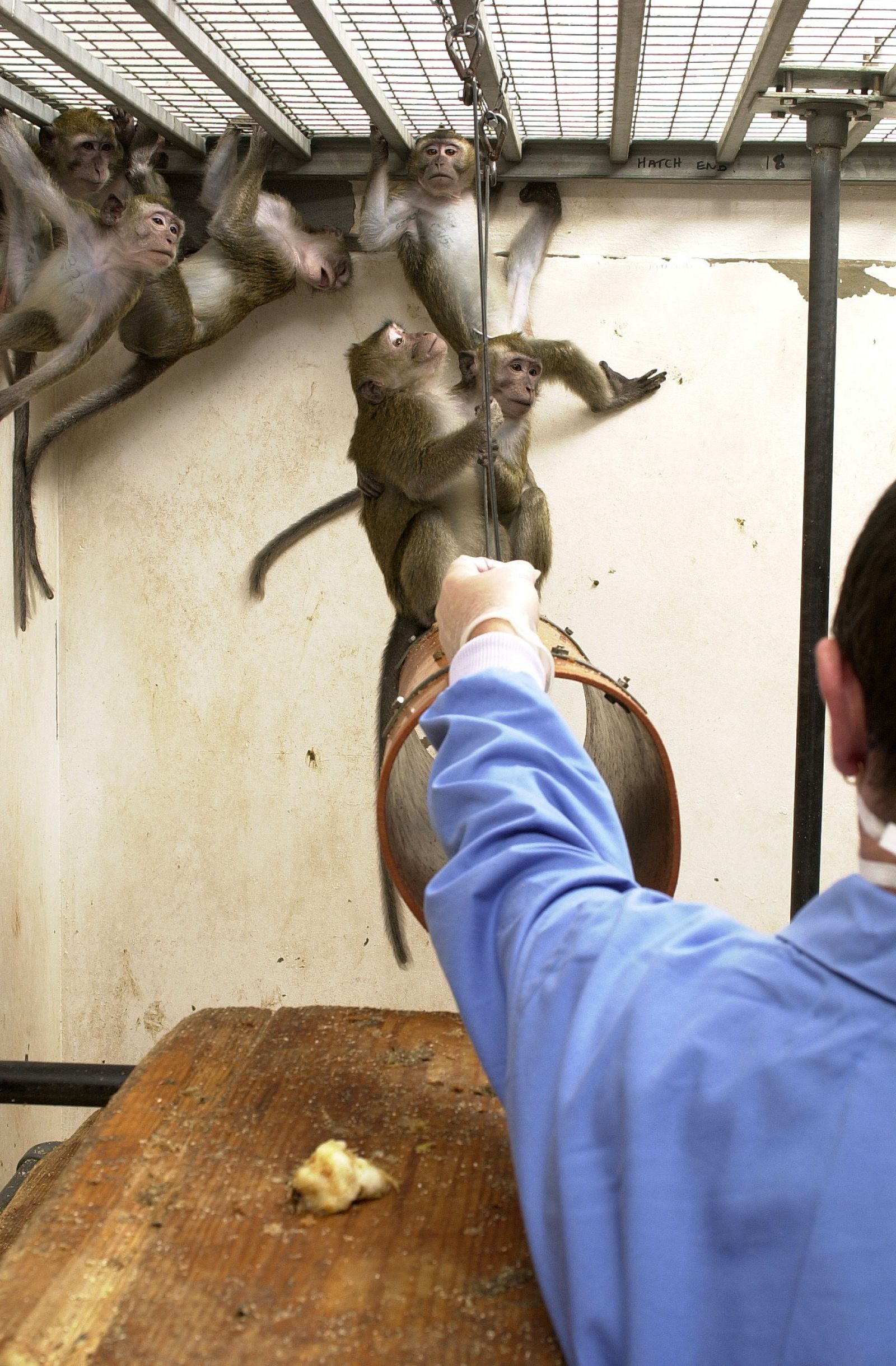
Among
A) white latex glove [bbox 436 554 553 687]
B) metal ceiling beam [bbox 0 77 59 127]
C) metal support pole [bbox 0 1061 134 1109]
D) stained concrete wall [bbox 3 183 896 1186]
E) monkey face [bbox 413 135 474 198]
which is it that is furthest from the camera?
stained concrete wall [bbox 3 183 896 1186]

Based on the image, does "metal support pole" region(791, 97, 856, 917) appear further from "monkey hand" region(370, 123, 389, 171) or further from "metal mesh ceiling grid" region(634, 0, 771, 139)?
"monkey hand" region(370, 123, 389, 171)

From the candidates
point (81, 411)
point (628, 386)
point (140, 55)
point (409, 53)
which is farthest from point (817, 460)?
point (81, 411)

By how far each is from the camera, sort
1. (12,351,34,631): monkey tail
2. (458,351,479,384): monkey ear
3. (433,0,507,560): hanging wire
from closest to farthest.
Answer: (433,0,507,560): hanging wire
(458,351,479,384): monkey ear
(12,351,34,631): monkey tail

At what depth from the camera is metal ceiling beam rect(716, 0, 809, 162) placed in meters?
1.71

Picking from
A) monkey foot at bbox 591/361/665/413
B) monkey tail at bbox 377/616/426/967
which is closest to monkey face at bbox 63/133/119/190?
monkey tail at bbox 377/616/426/967

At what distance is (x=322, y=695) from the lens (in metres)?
3.25

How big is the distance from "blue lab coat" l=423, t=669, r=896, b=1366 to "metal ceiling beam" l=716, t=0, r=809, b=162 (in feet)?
4.73

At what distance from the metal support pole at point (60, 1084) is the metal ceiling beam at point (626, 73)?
1.90m

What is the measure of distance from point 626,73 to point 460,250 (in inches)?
31.4

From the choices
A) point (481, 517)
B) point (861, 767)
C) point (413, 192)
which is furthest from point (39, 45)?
point (861, 767)

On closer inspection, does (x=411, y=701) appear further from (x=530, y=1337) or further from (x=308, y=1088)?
(x=530, y=1337)

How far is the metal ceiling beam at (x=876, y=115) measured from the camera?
1.81 m

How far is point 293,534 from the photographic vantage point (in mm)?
3178

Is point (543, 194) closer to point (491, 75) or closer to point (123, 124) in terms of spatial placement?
point (491, 75)
